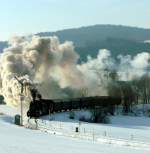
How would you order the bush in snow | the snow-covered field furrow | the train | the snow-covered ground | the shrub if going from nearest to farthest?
the snow-covered ground < the snow-covered field furrow < the train < the bush in snow < the shrub

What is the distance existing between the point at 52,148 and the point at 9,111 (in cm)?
5198

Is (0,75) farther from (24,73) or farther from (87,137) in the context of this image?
(87,137)

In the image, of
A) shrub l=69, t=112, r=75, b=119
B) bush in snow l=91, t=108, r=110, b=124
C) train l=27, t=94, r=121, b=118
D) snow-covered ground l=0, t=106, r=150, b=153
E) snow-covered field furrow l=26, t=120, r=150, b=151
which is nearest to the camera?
snow-covered ground l=0, t=106, r=150, b=153

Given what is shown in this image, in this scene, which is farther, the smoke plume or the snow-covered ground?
the smoke plume

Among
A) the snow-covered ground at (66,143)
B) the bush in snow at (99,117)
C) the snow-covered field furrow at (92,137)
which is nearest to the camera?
the snow-covered ground at (66,143)

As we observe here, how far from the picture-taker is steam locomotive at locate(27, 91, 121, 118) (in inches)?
2769

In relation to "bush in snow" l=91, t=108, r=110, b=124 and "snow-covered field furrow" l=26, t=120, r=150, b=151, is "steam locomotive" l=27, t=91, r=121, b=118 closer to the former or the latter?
"bush in snow" l=91, t=108, r=110, b=124

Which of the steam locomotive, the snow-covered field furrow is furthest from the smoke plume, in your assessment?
the snow-covered field furrow

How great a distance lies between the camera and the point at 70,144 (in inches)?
1607

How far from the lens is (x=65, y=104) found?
82500 millimetres

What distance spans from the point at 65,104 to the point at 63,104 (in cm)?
117

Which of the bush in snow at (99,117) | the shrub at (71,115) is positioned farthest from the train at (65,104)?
the bush in snow at (99,117)

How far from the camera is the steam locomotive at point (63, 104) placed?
231 feet

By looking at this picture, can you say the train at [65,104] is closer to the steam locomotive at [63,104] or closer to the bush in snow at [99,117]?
the steam locomotive at [63,104]
